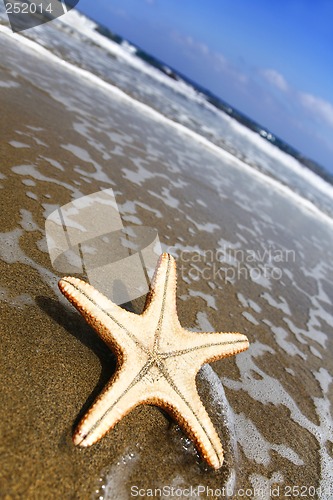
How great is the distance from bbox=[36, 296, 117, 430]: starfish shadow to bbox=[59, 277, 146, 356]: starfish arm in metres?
0.32

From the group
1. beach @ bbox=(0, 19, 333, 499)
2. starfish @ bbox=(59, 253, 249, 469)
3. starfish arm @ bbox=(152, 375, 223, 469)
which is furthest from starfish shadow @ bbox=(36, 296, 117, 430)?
starfish arm @ bbox=(152, 375, 223, 469)

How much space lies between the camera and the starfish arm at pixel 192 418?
2.39 m

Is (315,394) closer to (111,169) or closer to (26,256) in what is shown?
(26,256)

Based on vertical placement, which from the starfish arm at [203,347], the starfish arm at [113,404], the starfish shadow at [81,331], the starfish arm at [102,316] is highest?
the starfish arm at [203,347]

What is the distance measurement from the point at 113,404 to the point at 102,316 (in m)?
0.55

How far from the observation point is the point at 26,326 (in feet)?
9.29

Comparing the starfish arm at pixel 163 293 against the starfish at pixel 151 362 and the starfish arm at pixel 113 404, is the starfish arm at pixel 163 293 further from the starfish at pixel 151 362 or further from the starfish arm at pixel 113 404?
the starfish arm at pixel 113 404

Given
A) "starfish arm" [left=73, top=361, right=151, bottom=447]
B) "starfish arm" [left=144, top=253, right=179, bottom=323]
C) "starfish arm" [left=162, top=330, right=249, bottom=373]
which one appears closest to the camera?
"starfish arm" [left=73, top=361, right=151, bottom=447]

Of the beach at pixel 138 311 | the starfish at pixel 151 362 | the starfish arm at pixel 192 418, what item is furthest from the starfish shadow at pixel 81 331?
the starfish arm at pixel 192 418

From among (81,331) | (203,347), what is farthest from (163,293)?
(81,331)

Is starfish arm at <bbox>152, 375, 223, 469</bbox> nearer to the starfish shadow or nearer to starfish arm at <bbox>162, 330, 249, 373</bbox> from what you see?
starfish arm at <bbox>162, 330, 249, 373</bbox>

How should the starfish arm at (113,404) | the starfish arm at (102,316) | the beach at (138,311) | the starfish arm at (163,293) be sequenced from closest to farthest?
the starfish arm at (113,404), the beach at (138,311), the starfish arm at (102,316), the starfish arm at (163,293)

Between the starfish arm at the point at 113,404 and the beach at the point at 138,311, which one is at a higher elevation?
the starfish arm at the point at 113,404

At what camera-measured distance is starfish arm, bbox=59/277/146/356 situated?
2.54 m
